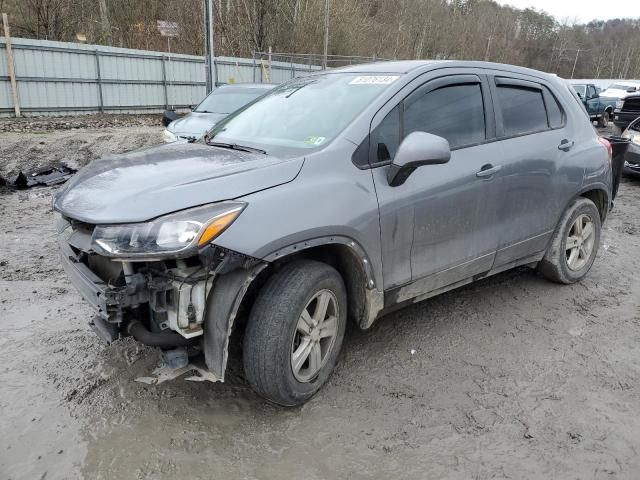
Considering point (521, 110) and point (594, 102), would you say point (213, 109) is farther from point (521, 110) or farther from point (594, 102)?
point (594, 102)

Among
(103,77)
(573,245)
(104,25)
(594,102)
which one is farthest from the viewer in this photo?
(104,25)

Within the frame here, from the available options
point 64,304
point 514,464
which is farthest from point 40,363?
point 514,464

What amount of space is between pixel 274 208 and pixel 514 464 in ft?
5.48

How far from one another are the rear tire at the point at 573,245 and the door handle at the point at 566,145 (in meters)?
0.49

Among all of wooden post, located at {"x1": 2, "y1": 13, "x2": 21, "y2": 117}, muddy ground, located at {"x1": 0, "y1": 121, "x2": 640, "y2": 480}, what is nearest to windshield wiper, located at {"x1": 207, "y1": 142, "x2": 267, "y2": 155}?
muddy ground, located at {"x1": 0, "y1": 121, "x2": 640, "y2": 480}

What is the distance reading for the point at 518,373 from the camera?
325cm

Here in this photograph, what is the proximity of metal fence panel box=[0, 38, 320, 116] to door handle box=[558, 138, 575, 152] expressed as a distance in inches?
619

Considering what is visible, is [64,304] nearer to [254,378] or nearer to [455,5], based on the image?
[254,378]

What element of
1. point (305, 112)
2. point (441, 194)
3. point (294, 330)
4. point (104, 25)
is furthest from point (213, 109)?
point (104, 25)

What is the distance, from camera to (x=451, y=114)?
3398 mm

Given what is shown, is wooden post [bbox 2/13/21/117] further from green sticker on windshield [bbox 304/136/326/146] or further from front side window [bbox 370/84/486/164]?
front side window [bbox 370/84/486/164]

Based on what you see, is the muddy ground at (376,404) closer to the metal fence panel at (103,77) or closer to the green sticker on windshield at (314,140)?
the green sticker on windshield at (314,140)

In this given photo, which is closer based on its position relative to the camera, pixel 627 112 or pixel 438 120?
pixel 438 120

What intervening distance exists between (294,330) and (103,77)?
17.8 meters
